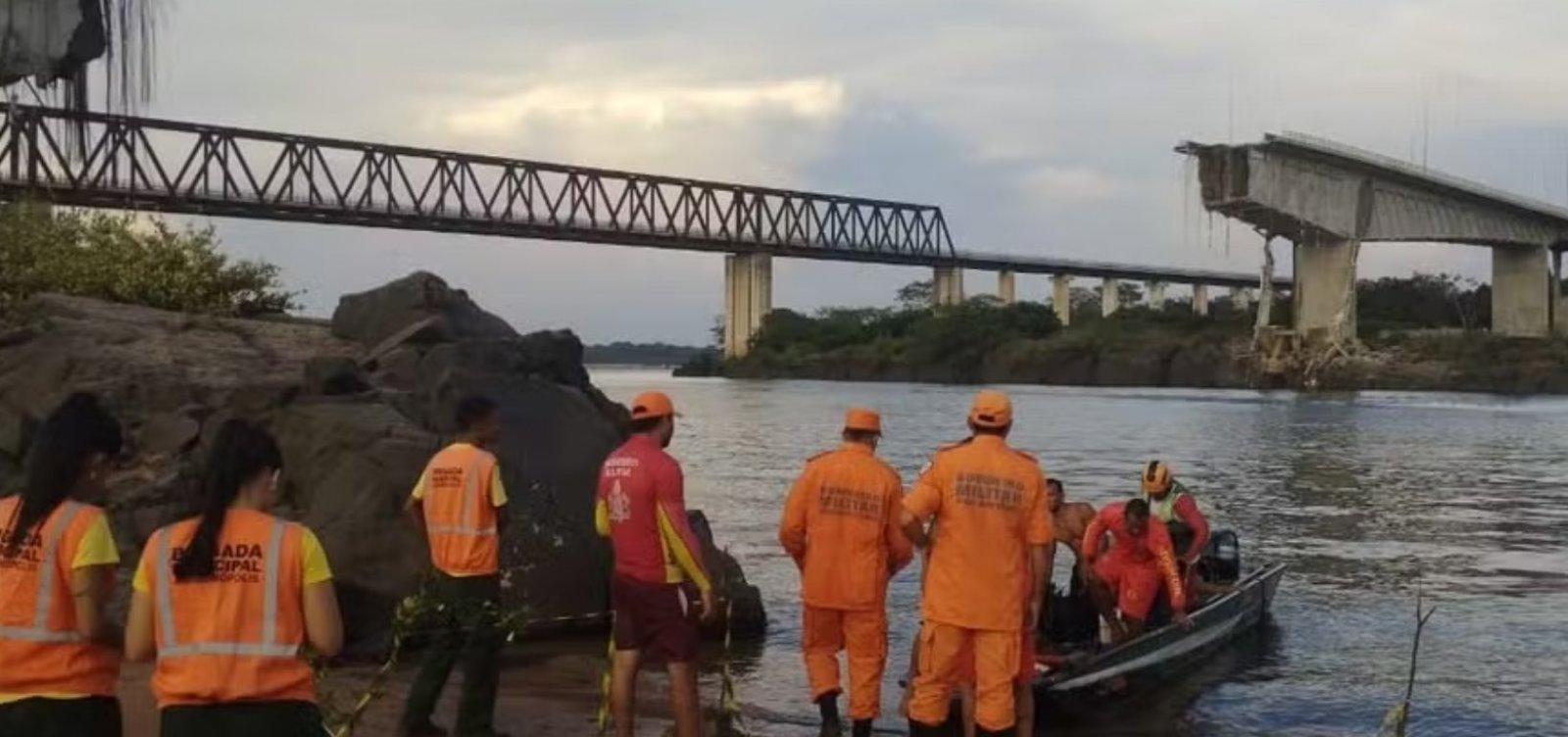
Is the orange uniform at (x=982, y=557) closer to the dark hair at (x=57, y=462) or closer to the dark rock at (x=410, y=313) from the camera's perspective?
the dark hair at (x=57, y=462)

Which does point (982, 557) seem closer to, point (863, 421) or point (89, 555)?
point (863, 421)

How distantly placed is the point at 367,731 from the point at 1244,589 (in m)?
9.10

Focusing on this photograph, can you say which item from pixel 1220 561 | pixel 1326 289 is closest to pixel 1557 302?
pixel 1326 289

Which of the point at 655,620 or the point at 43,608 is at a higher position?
the point at 43,608

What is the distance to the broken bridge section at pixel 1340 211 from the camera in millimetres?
88250

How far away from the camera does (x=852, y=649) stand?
31.6 feet

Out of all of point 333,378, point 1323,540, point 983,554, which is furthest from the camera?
point 1323,540

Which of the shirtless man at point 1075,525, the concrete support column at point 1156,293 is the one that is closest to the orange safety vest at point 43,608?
the shirtless man at point 1075,525

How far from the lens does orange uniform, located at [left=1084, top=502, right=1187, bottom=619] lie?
12.9 metres

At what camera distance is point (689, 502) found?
31219mm

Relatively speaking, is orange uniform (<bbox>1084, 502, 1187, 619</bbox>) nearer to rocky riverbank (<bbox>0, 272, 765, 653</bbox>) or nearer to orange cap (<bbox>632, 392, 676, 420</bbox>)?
rocky riverbank (<bbox>0, 272, 765, 653</bbox>)

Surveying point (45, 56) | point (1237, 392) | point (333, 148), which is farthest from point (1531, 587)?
point (333, 148)

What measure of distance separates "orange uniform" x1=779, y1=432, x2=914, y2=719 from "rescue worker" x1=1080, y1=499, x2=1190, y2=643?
144 inches

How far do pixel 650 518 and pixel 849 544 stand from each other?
4.49ft
